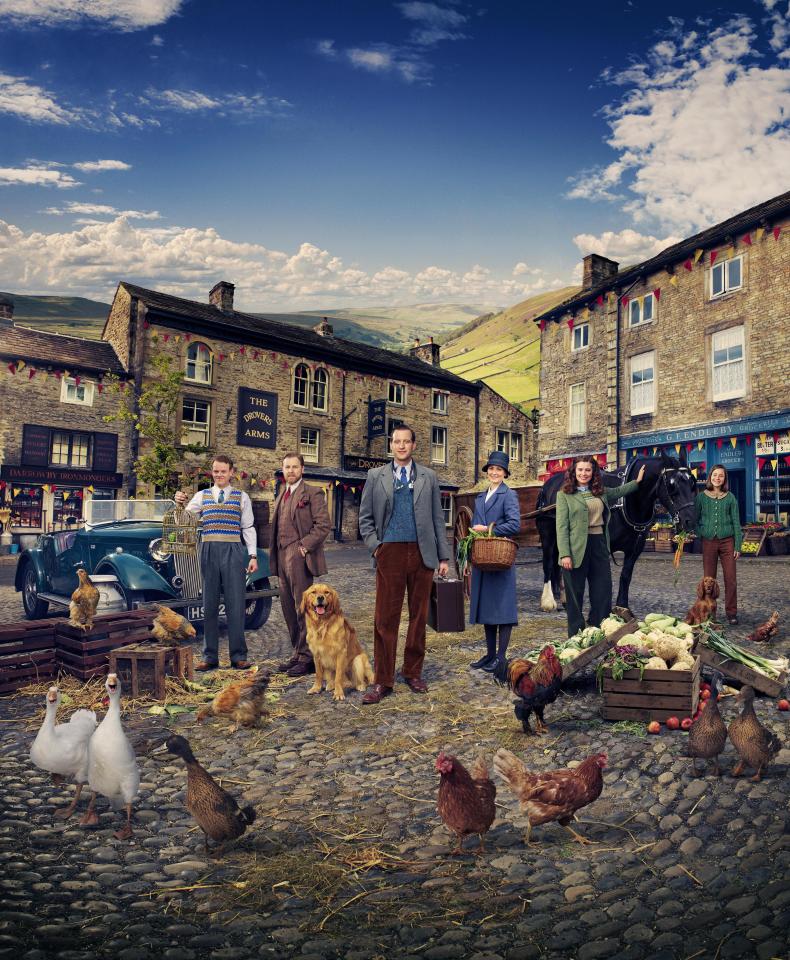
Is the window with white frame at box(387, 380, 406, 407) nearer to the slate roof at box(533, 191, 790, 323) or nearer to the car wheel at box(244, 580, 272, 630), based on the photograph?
the slate roof at box(533, 191, 790, 323)

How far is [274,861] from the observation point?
126 inches

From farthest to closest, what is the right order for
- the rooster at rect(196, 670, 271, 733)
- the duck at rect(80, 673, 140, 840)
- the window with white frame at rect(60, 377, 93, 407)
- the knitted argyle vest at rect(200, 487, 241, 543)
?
the window with white frame at rect(60, 377, 93, 407) < the knitted argyle vest at rect(200, 487, 241, 543) < the rooster at rect(196, 670, 271, 733) < the duck at rect(80, 673, 140, 840)

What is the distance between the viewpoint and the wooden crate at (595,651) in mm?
5438

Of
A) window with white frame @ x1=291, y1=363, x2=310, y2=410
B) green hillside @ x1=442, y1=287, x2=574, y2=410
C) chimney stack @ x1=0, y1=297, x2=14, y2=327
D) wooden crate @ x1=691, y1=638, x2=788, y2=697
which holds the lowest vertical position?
wooden crate @ x1=691, y1=638, x2=788, y2=697

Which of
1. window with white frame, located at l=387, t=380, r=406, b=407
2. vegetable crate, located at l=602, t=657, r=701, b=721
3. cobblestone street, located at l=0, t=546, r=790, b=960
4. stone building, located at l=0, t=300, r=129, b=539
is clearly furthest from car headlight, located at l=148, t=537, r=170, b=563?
window with white frame, located at l=387, t=380, r=406, b=407

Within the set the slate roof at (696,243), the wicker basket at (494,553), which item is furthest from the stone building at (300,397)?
the wicker basket at (494,553)

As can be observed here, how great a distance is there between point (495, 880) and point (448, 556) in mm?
3212

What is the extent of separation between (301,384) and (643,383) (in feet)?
46.2

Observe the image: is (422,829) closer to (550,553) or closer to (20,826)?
(20,826)

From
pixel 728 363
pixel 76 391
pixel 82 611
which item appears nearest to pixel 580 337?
pixel 728 363

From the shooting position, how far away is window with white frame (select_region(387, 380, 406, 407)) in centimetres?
3219

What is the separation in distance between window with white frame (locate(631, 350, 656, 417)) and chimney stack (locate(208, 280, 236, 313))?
16967mm

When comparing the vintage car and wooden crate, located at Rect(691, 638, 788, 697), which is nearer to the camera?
wooden crate, located at Rect(691, 638, 788, 697)

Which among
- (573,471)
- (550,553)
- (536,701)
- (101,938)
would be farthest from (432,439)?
(101,938)
